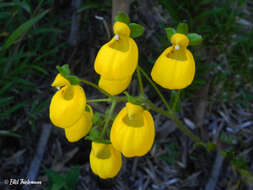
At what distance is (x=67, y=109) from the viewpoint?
1.53 meters

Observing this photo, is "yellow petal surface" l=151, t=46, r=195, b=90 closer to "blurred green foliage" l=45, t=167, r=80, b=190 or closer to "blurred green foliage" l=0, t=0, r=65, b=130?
"blurred green foliage" l=45, t=167, r=80, b=190

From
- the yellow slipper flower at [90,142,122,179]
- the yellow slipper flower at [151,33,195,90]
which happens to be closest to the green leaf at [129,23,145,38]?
the yellow slipper flower at [151,33,195,90]

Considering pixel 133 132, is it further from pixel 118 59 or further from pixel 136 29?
pixel 136 29

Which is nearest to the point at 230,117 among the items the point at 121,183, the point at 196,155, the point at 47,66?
the point at 196,155

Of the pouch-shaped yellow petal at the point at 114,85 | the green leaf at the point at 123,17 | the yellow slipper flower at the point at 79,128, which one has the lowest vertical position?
the yellow slipper flower at the point at 79,128

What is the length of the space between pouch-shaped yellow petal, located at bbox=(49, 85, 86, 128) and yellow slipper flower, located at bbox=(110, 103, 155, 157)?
0.23m

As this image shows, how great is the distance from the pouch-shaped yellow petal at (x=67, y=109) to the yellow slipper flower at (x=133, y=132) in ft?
0.75

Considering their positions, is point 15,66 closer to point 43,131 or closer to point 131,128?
point 43,131

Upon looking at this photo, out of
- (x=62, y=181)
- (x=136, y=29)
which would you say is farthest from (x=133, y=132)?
(x=62, y=181)

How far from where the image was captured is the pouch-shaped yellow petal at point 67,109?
1.53m

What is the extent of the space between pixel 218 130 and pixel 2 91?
6.62 ft

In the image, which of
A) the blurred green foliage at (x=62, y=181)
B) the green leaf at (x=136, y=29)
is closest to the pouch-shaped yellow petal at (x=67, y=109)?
the green leaf at (x=136, y=29)

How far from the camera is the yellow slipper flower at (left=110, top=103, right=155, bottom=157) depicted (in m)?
1.47

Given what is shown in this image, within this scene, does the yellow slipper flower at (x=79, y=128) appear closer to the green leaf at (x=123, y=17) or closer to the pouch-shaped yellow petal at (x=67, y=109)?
the pouch-shaped yellow petal at (x=67, y=109)
